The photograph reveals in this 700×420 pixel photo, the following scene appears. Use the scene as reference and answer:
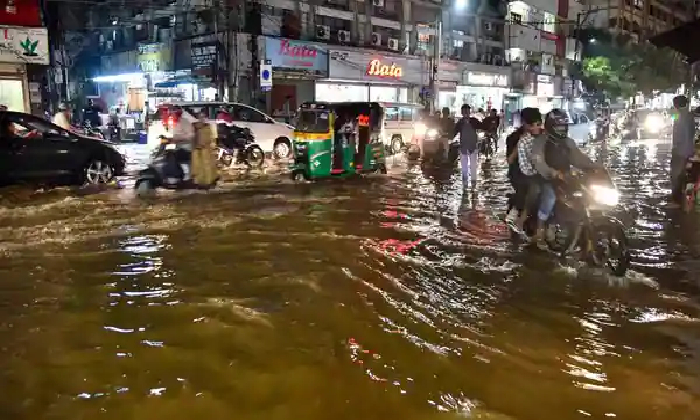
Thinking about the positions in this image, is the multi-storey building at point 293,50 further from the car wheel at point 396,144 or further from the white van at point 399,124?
the car wheel at point 396,144

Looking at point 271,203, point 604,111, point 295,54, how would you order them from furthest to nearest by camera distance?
point 604,111 → point 295,54 → point 271,203

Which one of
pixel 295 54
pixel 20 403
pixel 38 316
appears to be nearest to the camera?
pixel 20 403

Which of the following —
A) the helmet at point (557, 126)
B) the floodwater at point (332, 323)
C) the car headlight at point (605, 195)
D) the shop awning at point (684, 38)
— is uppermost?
the shop awning at point (684, 38)

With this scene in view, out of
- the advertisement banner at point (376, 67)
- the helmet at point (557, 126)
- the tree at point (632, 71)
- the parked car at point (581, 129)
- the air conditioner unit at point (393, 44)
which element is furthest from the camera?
the tree at point (632, 71)

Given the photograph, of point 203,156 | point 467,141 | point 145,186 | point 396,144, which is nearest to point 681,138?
point 467,141

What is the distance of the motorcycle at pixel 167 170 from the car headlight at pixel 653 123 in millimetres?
26934

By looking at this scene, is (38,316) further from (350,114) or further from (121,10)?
(121,10)

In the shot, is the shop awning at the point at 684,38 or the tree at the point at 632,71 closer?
the shop awning at the point at 684,38

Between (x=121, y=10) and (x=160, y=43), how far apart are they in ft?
18.4

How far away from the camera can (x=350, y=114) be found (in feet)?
45.8

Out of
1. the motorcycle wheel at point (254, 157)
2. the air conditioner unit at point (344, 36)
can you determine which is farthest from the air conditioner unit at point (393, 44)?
the motorcycle wheel at point (254, 157)

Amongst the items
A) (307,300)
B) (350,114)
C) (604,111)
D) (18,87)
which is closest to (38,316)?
(307,300)

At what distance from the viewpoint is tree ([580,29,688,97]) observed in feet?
163

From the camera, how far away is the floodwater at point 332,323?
3818 mm
